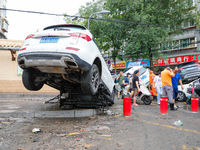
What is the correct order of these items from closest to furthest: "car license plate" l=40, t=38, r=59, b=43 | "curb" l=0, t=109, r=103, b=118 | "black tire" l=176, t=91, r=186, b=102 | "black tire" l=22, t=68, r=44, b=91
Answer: "car license plate" l=40, t=38, r=59, b=43, "black tire" l=22, t=68, r=44, b=91, "curb" l=0, t=109, r=103, b=118, "black tire" l=176, t=91, r=186, b=102

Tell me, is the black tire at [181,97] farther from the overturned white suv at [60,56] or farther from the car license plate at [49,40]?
the car license plate at [49,40]

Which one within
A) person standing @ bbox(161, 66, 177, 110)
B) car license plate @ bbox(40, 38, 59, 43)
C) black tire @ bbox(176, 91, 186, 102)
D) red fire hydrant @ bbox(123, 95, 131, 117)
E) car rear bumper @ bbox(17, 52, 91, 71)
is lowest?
black tire @ bbox(176, 91, 186, 102)

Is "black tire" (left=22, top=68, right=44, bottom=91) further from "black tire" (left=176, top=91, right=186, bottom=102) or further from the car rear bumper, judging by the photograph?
"black tire" (left=176, top=91, right=186, bottom=102)

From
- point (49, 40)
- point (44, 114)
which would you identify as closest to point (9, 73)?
point (44, 114)

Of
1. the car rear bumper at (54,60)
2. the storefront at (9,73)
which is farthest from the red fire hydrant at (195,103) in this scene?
the storefront at (9,73)

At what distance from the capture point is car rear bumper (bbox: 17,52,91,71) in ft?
12.7

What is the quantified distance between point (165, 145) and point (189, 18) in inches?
700

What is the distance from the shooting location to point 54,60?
3.92m

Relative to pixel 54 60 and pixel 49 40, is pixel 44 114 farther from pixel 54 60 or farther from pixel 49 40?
pixel 49 40

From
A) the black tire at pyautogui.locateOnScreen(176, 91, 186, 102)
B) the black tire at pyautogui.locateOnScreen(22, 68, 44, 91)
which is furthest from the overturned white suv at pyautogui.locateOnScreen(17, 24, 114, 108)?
the black tire at pyautogui.locateOnScreen(176, 91, 186, 102)

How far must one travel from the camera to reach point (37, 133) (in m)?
3.95

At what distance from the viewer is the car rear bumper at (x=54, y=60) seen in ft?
12.7

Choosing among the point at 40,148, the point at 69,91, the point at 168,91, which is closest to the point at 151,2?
the point at 168,91

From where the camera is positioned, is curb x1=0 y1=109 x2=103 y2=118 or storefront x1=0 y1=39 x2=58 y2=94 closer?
curb x1=0 y1=109 x2=103 y2=118
